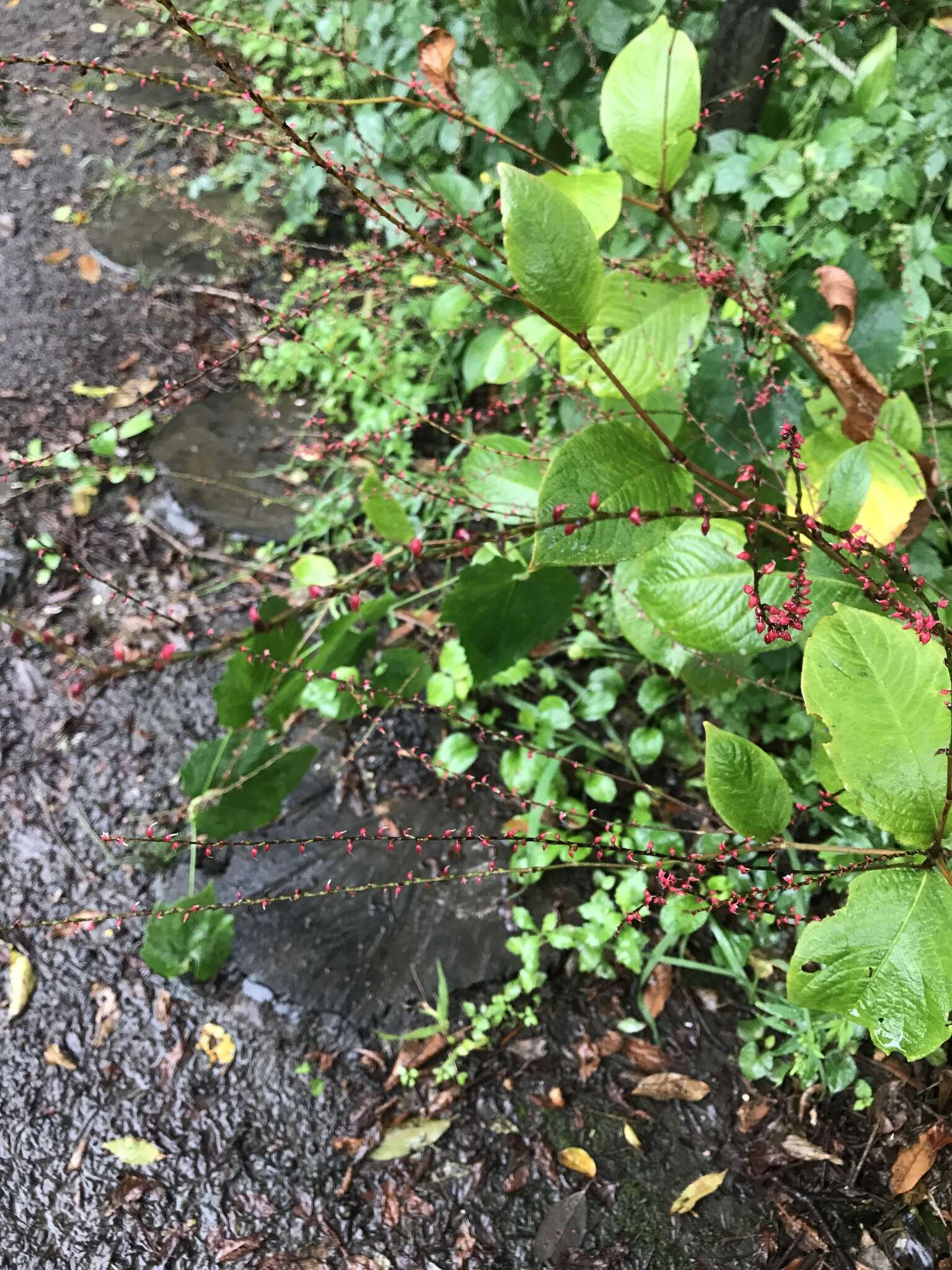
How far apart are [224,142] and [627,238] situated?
103 inches

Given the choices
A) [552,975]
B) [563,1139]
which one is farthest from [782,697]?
[563,1139]

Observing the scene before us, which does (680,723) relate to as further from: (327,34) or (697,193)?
(327,34)

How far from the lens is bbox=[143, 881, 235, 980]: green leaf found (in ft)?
5.57

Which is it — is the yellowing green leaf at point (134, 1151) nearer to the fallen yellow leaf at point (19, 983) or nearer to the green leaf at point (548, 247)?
the fallen yellow leaf at point (19, 983)

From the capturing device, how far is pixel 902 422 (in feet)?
4.12

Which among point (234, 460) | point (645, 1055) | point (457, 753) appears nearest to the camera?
point (645, 1055)

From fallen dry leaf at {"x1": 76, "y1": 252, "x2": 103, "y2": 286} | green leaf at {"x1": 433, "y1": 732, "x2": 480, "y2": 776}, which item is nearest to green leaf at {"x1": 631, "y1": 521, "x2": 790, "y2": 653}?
green leaf at {"x1": 433, "y1": 732, "x2": 480, "y2": 776}

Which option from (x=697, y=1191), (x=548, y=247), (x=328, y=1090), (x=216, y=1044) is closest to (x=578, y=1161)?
(x=697, y=1191)

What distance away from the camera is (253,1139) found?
5.41 ft

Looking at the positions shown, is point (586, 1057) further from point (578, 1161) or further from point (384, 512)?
point (384, 512)

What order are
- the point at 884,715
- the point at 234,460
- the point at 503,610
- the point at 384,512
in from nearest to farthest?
the point at 884,715 < the point at 503,610 < the point at 384,512 < the point at 234,460

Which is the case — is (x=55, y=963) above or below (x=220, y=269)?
below

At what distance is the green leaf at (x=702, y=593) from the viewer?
41.3 inches

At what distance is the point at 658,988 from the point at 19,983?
155cm
